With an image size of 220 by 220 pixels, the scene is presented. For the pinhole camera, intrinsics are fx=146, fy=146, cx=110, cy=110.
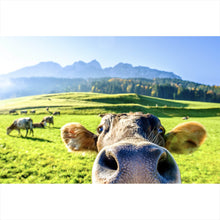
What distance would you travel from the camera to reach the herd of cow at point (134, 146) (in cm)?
116

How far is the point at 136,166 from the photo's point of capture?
1.16 metres

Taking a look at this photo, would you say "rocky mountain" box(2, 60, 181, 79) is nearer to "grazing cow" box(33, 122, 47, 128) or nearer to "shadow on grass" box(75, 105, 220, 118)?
"shadow on grass" box(75, 105, 220, 118)

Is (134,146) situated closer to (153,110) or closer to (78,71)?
(153,110)

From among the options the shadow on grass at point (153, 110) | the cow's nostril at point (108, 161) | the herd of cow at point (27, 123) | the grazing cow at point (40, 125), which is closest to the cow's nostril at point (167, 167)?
the cow's nostril at point (108, 161)

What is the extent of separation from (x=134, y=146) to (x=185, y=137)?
73.5 inches

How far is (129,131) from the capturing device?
1.75m

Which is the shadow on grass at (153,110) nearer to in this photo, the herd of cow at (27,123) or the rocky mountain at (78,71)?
the herd of cow at (27,123)

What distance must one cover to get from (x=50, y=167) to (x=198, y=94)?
3372cm

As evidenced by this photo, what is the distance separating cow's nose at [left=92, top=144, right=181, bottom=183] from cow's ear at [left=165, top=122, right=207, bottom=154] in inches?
58.2

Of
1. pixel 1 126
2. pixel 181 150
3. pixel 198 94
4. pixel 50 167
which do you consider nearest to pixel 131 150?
pixel 181 150

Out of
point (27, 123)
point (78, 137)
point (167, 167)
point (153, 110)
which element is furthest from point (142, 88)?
point (167, 167)

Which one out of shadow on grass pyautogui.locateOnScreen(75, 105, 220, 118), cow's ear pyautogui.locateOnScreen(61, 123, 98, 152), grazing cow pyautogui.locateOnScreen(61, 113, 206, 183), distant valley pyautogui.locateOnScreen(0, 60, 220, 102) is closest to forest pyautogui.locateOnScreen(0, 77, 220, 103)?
distant valley pyautogui.locateOnScreen(0, 60, 220, 102)

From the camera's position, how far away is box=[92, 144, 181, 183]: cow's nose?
1154mm
